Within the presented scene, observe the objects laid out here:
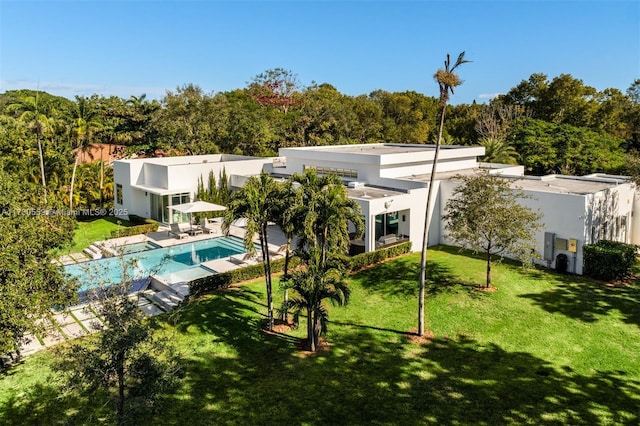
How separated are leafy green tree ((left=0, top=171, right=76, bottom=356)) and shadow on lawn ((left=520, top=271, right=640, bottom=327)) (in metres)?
18.5

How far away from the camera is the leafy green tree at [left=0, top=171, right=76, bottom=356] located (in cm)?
1227

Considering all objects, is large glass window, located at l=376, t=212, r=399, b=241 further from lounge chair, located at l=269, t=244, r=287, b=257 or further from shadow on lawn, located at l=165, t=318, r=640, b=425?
shadow on lawn, located at l=165, t=318, r=640, b=425

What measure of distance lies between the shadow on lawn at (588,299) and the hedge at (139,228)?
24.8m

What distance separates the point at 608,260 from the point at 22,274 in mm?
23800

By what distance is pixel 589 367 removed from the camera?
1495 cm

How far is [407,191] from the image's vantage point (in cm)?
2775

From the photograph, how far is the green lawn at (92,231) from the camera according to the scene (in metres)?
29.9

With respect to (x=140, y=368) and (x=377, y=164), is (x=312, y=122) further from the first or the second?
(x=140, y=368)

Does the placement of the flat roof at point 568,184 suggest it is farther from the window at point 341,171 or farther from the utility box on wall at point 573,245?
the window at point 341,171

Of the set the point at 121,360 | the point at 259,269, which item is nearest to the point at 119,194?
the point at 259,269

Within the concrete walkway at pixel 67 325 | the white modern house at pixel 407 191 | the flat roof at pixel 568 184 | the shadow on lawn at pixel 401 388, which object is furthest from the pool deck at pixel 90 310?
the flat roof at pixel 568 184

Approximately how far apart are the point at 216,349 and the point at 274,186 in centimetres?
640

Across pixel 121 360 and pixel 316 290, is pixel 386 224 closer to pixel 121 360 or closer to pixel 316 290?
pixel 316 290

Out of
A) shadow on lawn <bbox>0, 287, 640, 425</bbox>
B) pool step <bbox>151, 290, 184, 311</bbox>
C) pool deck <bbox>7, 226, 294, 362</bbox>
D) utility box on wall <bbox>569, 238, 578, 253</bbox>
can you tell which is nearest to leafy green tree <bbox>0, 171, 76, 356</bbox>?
pool deck <bbox>7, 226, 294, 362</bbox>
